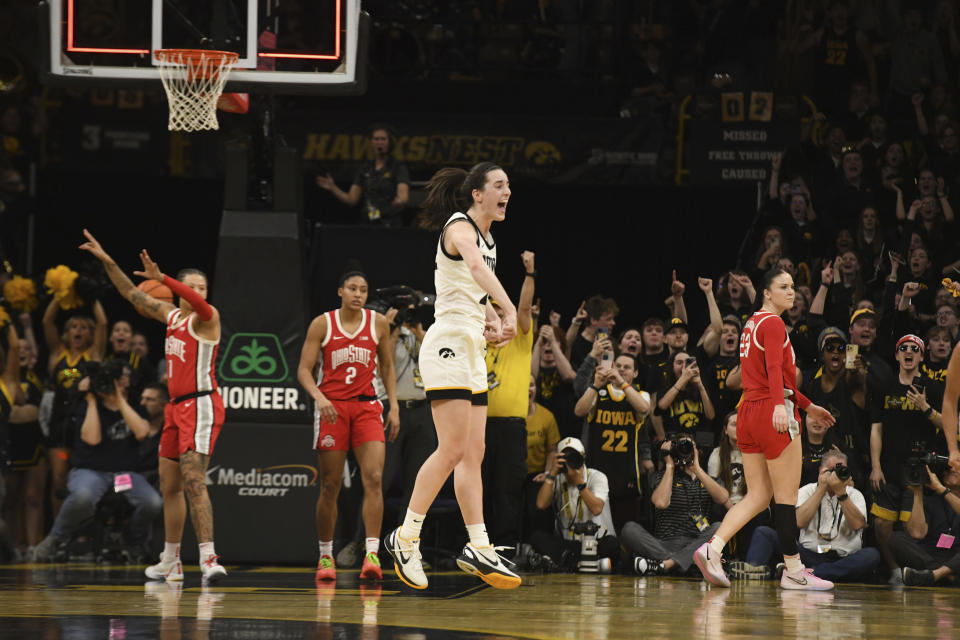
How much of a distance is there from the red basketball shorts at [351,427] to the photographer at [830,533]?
312 centimetres

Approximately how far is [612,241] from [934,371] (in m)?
5.55

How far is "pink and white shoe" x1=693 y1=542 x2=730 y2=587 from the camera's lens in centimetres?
832

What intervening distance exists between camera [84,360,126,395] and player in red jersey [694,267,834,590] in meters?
5.34

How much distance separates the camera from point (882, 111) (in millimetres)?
15086

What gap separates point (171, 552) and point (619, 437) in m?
3.92

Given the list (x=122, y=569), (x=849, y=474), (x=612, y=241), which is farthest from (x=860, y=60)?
(x=122, y=569)

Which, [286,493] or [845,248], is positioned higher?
[845,248]

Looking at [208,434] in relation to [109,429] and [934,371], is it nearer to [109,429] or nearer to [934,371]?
[109,429]

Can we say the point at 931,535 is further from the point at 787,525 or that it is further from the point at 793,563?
the point at 787,525

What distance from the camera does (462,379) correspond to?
663 cm

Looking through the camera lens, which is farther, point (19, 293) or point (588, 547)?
point (19, 293)

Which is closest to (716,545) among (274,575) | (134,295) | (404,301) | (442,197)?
(442,197)

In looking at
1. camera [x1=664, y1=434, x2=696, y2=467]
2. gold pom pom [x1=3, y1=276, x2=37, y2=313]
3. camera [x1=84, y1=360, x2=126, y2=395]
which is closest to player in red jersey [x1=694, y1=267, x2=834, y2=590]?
camera [x1=664, y1=434, x2=696, y2=467]

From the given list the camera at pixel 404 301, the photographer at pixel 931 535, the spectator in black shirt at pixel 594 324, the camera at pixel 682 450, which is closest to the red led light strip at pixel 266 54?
the camera at pixel 404 301
